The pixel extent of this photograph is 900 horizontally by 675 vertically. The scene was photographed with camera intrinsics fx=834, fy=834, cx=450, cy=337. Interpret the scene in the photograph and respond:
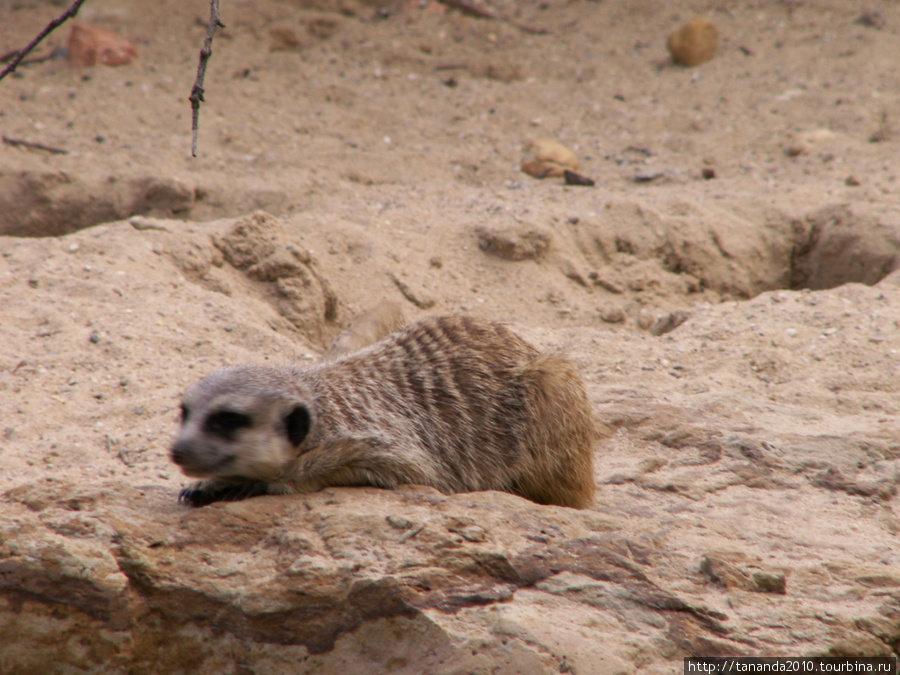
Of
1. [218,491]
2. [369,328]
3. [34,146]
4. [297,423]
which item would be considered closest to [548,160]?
[369,328]

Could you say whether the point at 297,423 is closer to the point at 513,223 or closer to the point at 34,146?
the point at 513,223

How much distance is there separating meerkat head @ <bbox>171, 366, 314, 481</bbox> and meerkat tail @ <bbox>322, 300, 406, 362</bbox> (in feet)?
4.32

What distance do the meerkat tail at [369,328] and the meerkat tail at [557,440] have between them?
3.50ft

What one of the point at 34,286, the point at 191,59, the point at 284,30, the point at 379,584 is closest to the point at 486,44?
the point at 284,30

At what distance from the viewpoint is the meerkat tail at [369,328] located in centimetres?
375

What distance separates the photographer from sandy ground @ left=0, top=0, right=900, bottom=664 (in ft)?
9.50

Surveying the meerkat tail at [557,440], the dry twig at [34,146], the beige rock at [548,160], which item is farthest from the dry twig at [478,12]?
the meerkat tail at [557,440]

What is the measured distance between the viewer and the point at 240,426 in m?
A: 2.21

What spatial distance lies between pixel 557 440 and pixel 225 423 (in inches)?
41.6

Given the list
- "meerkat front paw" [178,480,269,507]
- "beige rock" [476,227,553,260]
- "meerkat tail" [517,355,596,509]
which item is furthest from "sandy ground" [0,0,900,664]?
"meerkat front paw" [178,480,269,507]

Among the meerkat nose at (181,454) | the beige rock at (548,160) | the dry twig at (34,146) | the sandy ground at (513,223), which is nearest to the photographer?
the meerkat nose at (181,454)

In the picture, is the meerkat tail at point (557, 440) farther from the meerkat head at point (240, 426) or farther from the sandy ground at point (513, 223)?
the meerkat head at point (240, 426)

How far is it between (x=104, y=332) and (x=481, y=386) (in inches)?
62.7

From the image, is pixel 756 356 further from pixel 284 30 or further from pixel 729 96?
pixel 284 30
